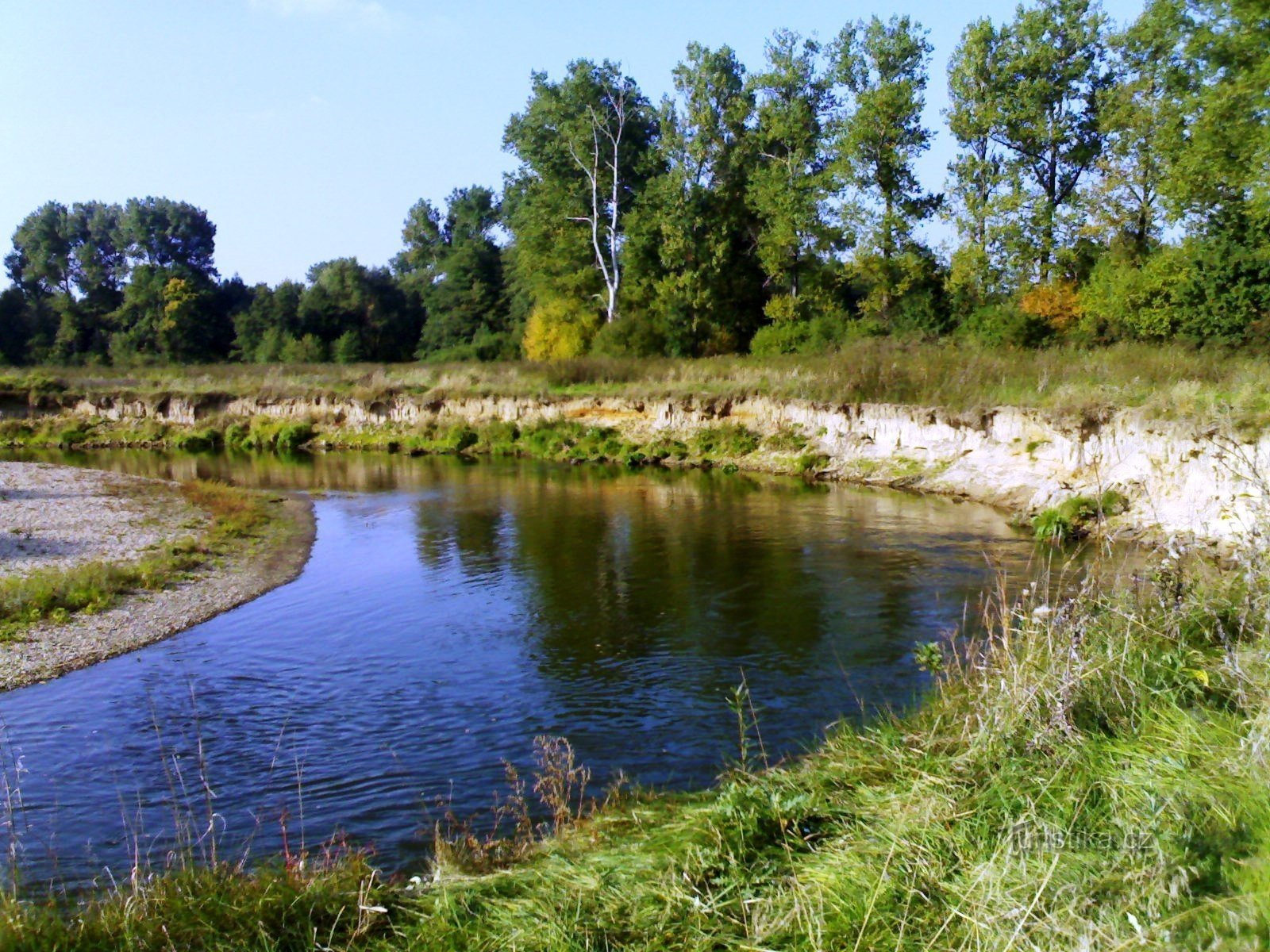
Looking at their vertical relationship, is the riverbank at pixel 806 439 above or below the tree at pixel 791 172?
below

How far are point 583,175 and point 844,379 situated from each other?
25215mm

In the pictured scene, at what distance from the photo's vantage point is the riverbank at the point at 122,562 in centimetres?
1400

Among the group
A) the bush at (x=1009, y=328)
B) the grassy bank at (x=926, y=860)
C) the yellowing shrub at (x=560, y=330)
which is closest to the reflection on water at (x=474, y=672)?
the grassy bank at (x=926, y=860)

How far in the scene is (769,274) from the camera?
47.1 metres

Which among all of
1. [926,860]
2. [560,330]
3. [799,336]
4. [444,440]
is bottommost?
[926,860]

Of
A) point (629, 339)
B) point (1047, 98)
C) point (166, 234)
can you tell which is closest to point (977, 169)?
point (1047, 98)

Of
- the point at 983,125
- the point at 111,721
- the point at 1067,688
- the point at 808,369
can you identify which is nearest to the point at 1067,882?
the point at 1067,688

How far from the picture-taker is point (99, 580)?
16172mm

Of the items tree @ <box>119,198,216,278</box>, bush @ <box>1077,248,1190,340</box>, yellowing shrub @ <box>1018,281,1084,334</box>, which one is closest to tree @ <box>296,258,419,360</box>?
tree @ <box>119,198,216,278</box>

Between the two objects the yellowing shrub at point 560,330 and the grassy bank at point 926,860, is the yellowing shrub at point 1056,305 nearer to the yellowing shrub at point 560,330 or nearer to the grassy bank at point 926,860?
the yellowing shrub at point 560,330

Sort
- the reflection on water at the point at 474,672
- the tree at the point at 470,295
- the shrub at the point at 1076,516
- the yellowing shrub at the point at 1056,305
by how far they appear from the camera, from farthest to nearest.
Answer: the tree at the point at 470,295, the yellowing shrub at the point at 1056,305, the shrub at the point at 1076,516, the reflection on water at the point at 474,672

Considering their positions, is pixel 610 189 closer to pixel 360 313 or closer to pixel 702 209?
pixel 702 209

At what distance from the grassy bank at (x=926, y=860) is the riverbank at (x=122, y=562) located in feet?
27.8

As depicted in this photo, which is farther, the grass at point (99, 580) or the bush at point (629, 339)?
the bush at point (629, 339)
